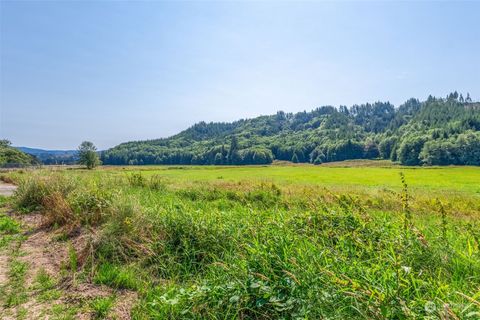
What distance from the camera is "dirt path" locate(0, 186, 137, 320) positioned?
13.0ft

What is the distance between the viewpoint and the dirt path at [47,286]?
156 inches

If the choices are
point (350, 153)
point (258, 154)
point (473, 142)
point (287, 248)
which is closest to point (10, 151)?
point (258, 154)

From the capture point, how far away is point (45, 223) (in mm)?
8320

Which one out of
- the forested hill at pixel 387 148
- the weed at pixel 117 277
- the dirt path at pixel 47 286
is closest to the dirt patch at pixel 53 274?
the dirt path at pixel 47 286

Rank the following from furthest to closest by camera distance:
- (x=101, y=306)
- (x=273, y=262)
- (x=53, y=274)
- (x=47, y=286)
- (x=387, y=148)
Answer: (x=387, y=148) < (x=53, y=274) < (x=47, y=286) < (x=101, y=306) < (x=273, y=262)

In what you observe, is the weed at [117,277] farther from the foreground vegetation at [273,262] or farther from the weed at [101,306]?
the weed at [101,306]

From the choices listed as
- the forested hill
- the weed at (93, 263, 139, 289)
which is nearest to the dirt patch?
the weed at (93, 263, 139, 289)

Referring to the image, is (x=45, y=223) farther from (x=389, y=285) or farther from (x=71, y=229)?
(x=389, y=285)

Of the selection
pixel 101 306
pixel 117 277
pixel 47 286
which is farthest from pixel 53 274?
pixel 101 306

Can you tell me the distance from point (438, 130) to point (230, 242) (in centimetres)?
13186

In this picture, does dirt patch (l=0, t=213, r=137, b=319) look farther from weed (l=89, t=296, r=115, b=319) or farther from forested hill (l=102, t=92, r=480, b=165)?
forested hill (l=102, t=92, r=480, b=165)

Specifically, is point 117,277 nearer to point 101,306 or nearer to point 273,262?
point 101,306

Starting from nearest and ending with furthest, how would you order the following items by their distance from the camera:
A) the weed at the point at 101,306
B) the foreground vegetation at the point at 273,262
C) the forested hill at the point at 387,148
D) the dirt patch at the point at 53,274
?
the foreground vegetation at the point at 273,262
the weed at the point at 101,306
the dirt patch at the point at 53,274
the forested hill at the point at 387,148

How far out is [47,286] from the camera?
4.72 m
